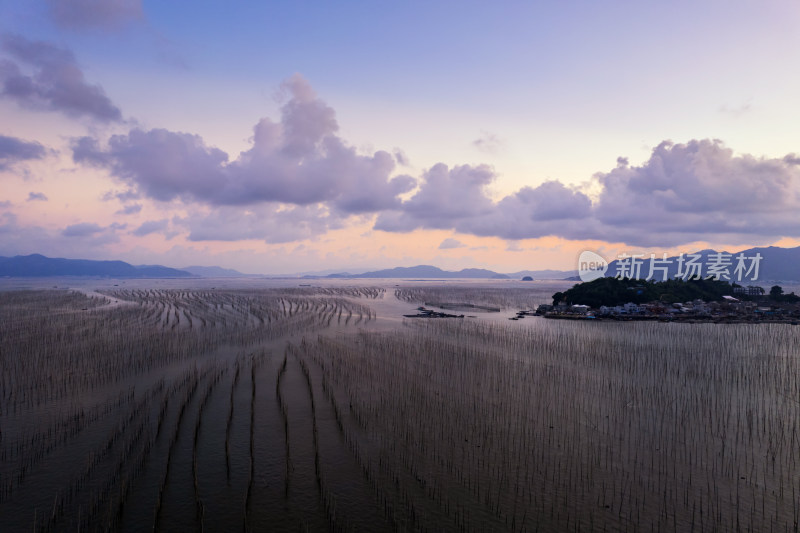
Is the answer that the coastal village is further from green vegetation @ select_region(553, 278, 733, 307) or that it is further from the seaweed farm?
the seaweed farm

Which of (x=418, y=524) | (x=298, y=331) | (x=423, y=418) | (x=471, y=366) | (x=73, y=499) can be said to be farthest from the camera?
(x=298, y=331)

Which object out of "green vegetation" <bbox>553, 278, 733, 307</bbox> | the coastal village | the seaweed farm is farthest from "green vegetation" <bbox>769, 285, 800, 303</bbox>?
the seaweed farm

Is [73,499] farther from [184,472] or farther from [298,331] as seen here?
[298,331]

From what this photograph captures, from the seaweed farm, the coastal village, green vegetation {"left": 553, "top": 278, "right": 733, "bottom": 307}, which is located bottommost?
the seaweed farm

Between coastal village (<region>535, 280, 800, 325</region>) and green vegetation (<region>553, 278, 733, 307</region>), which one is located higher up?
green vegetation (<region>553, 278, 733, 307</region>)

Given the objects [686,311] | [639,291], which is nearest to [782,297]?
[639,291]

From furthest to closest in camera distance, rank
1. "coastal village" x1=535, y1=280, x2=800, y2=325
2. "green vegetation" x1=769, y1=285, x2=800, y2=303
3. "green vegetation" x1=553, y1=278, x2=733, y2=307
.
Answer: "green vegetation" x1=769, y1=285, x2=800, y2=303 → "green vegetation" x1=553, y1=278, x2=733, y2=307 → "coastal village" x1=535, y1=280, x2=800, y2=325

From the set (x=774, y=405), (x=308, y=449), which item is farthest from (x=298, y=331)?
(x=774, y=405)
